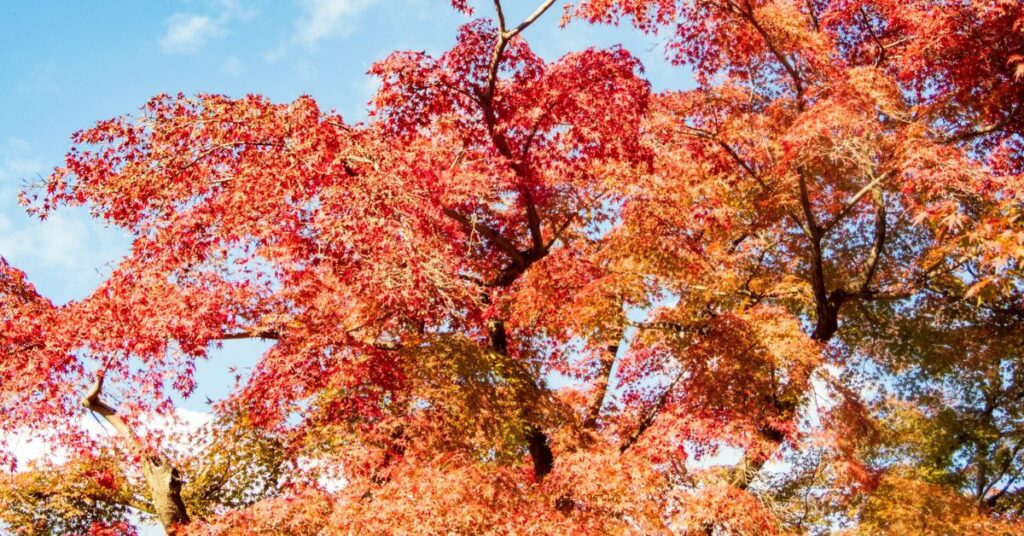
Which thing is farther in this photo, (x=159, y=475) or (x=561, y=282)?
(x=561, y=282)

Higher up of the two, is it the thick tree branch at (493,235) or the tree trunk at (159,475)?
the thick tree branch at (493,235)

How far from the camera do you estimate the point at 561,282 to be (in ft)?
37.7

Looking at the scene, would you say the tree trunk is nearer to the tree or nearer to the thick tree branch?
the tree

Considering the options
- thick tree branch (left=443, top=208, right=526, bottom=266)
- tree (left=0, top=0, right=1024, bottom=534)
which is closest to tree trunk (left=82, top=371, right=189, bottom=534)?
tree (left=0, top=0, right=1024, bottom=534)

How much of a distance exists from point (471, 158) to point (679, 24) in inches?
178

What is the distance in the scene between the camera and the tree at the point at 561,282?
867 centimetres

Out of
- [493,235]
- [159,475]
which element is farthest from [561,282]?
[159,475]

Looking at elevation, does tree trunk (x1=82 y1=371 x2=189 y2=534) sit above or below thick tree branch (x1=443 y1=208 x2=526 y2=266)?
below

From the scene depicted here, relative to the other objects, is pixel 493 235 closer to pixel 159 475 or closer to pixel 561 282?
pixel 561 282

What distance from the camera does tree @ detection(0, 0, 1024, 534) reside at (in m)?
8.67

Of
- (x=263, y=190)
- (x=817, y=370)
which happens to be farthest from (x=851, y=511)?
(x=263, y=190)

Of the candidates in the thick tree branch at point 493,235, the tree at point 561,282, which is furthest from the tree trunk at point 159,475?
the thick tree branch at point 493,235

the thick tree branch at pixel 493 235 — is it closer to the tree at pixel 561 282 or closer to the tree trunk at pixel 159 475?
the tree at pixel 561 282

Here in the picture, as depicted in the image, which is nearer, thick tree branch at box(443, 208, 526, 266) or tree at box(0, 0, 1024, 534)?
tree at box(0, 0, 1024, 534)
